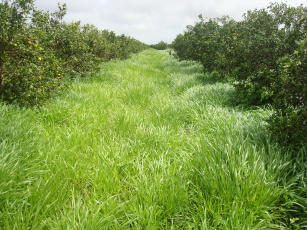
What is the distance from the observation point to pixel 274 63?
12.5 ft

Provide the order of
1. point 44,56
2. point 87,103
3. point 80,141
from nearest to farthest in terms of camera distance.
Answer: point 80,141 < point 44,56 < point 87,103

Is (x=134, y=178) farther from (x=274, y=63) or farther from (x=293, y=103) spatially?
(x=274, y=63)

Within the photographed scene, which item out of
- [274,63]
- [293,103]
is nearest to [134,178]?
[293,103]

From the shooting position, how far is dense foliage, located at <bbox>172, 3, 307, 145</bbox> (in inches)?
82.2

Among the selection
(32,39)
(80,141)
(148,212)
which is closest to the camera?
(148,212)

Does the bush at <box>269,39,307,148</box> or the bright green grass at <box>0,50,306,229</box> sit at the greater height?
the bush at <box>269,39,307,148</box>

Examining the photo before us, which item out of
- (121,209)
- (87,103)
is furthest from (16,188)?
(87,103)

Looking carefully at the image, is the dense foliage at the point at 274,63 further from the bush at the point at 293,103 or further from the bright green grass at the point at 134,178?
the bright green grass at the point at 134,178

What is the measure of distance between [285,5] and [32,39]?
16.0ft

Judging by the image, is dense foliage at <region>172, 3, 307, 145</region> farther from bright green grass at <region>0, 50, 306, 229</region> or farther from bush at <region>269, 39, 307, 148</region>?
bright green grass at <region>0, 50, 306, 229</region>

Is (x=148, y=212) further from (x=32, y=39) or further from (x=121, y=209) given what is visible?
(x=32, y=39)

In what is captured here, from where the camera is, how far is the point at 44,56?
3.67m

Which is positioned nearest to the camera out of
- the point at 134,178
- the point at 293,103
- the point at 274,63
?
the point at 134,178

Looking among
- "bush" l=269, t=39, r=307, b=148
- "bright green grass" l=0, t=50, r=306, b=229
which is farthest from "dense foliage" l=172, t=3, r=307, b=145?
"bright green grass" l=0, t=50, r=306, b=229
